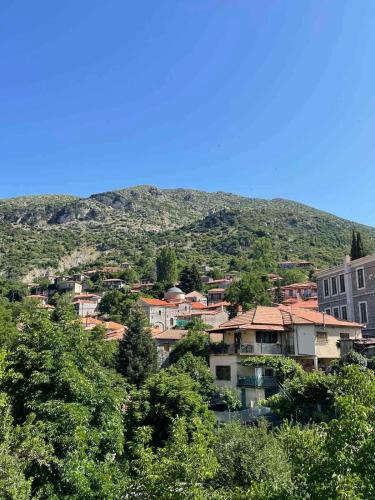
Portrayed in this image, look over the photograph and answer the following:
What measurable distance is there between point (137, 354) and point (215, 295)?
66.0 m

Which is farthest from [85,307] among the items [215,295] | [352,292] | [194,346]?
[352,292]

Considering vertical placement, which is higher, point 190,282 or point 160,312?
point 190,282

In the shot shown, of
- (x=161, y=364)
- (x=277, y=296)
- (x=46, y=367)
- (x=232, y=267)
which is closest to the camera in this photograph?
(x=46, y=367)

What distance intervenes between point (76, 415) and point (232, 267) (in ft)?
398

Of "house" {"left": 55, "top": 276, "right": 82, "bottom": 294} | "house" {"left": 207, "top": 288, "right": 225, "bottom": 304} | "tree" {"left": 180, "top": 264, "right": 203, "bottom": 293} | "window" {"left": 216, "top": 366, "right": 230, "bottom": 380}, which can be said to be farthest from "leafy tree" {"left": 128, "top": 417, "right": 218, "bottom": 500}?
"house" {"left": 55, "top": 276, "right": 82, "bottom": 294}

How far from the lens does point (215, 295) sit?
107 metres

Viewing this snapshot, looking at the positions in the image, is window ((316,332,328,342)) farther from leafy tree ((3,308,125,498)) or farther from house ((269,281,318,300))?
house ((269,281,318,300))

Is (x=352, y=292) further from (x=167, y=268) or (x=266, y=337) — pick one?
(x=167, y=268)

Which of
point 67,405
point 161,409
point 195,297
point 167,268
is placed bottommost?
point 161,409

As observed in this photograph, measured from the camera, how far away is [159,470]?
10383mm

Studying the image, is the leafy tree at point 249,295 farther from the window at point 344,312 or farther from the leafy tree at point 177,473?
the leafy tree at point 177,473

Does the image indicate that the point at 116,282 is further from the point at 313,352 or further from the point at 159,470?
the point at 159,470

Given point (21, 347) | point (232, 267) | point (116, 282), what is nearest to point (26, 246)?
point (116, 282)

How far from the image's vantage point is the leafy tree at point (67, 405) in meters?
12.6
